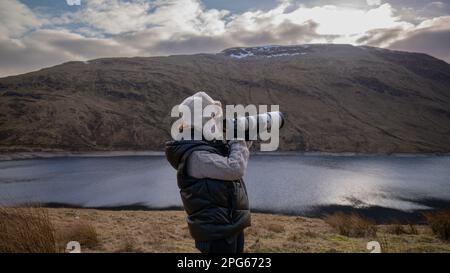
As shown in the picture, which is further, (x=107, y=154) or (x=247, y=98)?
(x=247, y=98)

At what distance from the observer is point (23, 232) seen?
2.98m

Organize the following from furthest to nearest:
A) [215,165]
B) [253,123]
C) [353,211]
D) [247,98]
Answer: [247,98], [353,211], [253,123], [215,165]

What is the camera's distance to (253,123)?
2326mm

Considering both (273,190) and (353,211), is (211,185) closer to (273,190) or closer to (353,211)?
(353,211)

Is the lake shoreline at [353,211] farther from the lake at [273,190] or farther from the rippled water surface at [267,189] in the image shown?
the rippled water surface at [267,189]

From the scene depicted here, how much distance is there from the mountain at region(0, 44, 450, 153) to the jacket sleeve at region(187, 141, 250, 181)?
2463 inches

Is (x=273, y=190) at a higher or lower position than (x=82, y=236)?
lower

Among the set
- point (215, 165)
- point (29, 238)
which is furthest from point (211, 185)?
point (29, 238)

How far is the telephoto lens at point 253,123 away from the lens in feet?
7.47

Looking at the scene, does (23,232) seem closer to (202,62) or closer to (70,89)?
(70,89)

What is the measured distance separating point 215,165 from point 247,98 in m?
92.4

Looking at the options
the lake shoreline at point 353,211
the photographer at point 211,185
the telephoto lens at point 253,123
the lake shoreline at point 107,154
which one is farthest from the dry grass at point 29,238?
the lake shoreline at point 107,154

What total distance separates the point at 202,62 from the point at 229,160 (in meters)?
126

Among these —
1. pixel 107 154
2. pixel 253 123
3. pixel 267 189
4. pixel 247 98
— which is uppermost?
pixel 247 98
